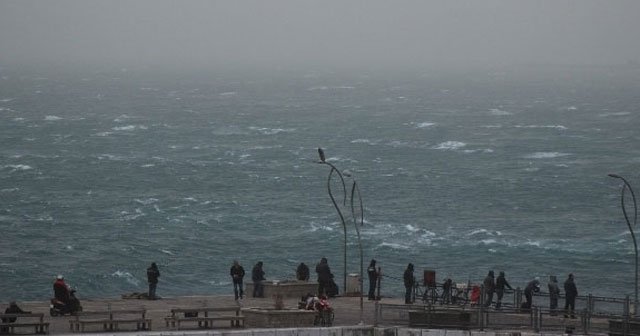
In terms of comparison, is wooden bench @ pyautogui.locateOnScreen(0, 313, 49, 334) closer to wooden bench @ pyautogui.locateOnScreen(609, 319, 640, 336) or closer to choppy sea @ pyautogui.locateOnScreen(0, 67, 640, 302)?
wooden bench @ pyautogui.locateOnScreen(609, 319, 640, 336)

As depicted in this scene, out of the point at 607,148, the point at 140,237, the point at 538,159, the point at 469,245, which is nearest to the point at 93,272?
the point at 140,237

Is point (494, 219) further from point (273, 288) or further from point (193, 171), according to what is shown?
point (273, 288)

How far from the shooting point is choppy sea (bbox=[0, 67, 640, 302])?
78.6m

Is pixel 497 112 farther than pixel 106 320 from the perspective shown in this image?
Yes

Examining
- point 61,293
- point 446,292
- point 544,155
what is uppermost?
point 544,155

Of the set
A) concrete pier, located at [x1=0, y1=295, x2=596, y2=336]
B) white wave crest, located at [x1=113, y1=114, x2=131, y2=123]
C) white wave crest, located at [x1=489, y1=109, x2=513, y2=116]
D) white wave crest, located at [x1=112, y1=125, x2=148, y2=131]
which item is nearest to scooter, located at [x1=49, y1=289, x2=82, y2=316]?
concrete pier, located at [x1=0, y1=295, x2=596, y2=336]

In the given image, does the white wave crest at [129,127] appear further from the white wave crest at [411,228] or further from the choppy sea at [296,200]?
the white wave crest at [411,228]

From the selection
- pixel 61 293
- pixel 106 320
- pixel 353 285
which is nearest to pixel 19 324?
pixel 106 320

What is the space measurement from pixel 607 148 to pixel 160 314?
104668 millimetres

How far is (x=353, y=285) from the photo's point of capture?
4659 cm

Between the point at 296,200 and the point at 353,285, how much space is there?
58.4 m

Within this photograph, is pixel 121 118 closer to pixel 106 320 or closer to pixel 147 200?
pixel 147 200

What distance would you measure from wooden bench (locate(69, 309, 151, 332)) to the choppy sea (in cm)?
3112

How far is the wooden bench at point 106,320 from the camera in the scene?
37.2m
